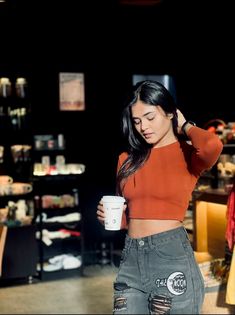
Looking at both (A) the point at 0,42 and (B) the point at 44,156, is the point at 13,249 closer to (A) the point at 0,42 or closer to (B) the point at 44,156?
(B) the point at 44,156

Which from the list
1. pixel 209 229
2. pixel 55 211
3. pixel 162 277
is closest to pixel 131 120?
pixel 162 277

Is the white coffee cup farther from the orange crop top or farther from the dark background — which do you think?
the dark background

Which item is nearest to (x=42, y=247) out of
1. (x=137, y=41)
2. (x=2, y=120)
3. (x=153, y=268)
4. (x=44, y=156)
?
(x=44, y=156)

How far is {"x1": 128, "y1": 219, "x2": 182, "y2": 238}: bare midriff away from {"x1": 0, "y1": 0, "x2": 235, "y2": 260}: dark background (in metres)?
4.46

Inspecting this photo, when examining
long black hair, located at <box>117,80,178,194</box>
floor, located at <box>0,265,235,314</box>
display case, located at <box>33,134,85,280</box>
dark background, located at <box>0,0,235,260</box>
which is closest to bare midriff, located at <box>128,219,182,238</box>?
long black hair, located at <box>117,80,178,194</box>

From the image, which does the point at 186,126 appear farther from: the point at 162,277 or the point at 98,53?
the point at 98,53

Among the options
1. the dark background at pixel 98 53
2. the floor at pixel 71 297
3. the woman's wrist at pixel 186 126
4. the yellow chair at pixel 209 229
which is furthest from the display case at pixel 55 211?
the woman's wrist at pixel 186 126

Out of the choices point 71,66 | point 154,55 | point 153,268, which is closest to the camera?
point 153,268

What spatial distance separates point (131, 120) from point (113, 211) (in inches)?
14.2

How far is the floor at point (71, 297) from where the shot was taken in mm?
4004

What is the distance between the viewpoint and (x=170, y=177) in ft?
6.62

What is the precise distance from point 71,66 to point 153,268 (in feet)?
17.2

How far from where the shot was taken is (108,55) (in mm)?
7152

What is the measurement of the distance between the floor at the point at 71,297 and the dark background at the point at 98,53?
1.13 m
